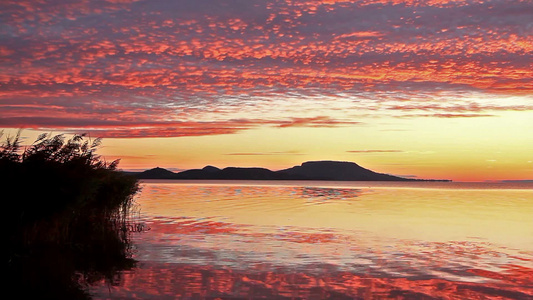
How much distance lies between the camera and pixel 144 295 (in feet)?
49.1

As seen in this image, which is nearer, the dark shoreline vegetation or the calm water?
the calm water

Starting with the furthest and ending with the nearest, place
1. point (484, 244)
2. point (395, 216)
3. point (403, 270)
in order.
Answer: point (395, 216) < point (484, 244) < point (403, 270)

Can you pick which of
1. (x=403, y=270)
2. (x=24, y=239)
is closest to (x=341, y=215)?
(x=403, y=270)

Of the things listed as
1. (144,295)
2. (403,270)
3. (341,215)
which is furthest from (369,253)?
(341,215)

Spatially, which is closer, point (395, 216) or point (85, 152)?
point (85, 152)

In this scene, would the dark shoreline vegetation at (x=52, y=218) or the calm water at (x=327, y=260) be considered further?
the dark shoreline vegetation at (x=52, y=218)

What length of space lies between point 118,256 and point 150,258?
58.9 inches

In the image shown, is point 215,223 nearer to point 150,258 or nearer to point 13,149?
point 150,258

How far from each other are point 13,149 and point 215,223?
51.3ft

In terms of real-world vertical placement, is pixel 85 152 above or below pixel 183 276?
above

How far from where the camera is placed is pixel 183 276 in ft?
57.7

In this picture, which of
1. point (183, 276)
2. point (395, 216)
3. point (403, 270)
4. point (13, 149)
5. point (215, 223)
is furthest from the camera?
point (395, 216)

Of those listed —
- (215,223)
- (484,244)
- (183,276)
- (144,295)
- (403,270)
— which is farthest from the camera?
(215,223)

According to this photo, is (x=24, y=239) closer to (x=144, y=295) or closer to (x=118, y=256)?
(x=118, y=256)
